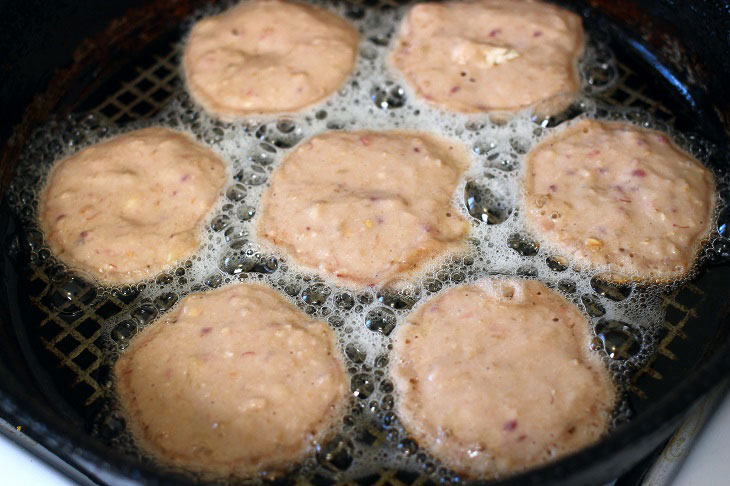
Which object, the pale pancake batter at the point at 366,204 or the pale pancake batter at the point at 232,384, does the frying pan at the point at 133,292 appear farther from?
the pale pancake batter at the point at 366,204

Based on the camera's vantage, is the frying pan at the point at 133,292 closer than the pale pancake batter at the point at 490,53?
Yes

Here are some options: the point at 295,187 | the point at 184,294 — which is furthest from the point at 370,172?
the point at 184,294

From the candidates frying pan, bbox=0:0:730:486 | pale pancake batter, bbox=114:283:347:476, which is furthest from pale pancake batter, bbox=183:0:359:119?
pale pancake batter, bbox=114:283:347:476

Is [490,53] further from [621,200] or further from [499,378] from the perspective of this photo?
[499,378]

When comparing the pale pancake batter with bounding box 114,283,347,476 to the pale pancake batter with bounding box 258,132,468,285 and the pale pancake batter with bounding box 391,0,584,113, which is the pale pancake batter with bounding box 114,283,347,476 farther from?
the pale pancake batter with bounding box 391,0,584,113

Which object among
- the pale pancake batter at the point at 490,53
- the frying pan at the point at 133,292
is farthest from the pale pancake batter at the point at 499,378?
the pale pancake batter at the point at 490,53

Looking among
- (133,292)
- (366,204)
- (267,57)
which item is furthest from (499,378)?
(267,57)
